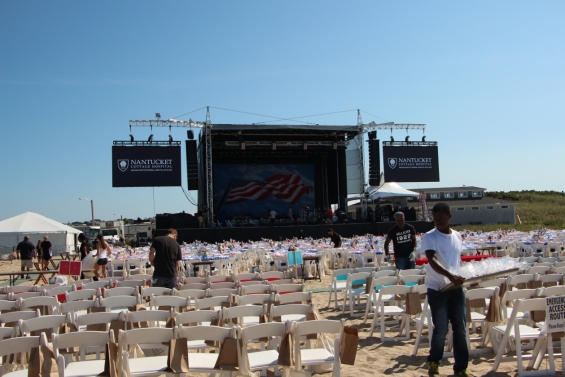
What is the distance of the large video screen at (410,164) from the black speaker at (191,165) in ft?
27.5

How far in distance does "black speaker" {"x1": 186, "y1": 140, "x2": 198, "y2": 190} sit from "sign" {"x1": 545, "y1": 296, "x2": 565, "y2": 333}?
19.6m

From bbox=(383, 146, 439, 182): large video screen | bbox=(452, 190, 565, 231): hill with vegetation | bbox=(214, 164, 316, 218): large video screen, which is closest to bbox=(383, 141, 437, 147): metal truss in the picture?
bbox=(383, 146, 439, 182): large video screen

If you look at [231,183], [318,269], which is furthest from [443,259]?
[231,183]

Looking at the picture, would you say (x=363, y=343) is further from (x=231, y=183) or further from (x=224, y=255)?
(x=231, y=183)

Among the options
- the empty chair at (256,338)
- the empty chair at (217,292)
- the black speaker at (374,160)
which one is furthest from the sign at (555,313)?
the black speaker at (374,160)

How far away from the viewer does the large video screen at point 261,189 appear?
2811 cm

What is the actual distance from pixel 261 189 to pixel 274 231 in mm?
6322

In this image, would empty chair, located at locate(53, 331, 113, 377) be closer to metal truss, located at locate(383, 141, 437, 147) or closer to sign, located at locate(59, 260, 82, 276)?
sign, located at locate(59, 260, 82, 276)

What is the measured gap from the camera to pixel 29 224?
21.5 metres

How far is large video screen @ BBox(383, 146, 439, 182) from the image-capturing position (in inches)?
934

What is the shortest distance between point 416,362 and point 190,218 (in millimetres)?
18807

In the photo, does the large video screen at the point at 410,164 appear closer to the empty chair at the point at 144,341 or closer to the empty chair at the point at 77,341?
the empty chair at the point at 144,341

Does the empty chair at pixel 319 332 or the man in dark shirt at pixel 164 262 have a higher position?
the man in dark shirt at pixel 164 262

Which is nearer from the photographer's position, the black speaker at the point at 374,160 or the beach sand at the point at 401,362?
the beach sand at the point at 401,362
